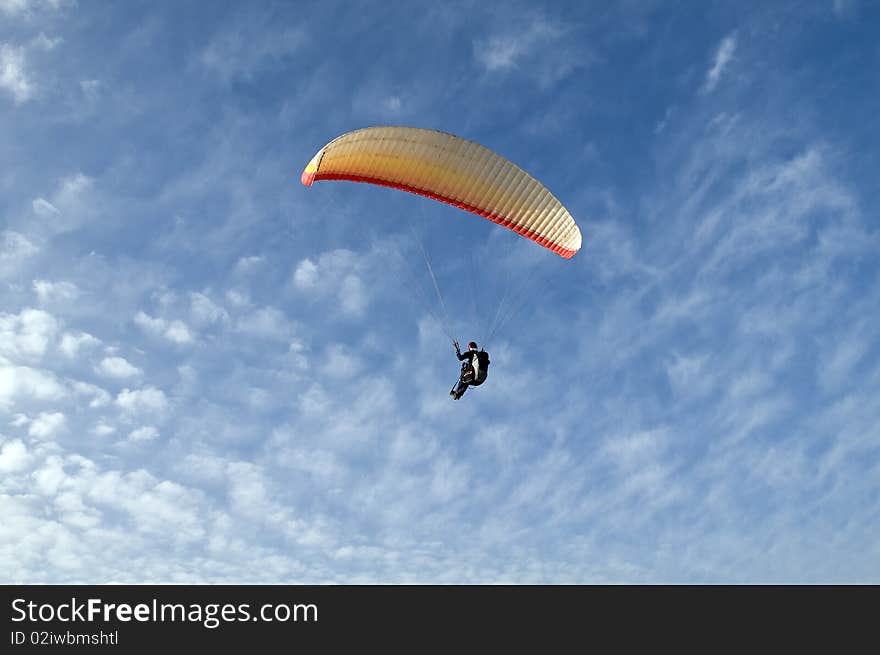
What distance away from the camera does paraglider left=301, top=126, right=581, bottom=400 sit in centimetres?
2448

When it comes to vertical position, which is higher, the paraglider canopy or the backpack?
the paraglider canopy

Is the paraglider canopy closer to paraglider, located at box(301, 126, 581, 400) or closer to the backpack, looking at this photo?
paraglider, located at box(301, 126, 581, 400)

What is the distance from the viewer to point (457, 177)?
25172 mm

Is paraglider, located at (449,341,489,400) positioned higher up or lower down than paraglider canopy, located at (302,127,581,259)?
lower down

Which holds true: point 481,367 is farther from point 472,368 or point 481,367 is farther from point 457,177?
point 457,177

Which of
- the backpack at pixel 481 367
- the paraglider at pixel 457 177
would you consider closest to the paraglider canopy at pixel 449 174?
the paraglider at pixel 457 177

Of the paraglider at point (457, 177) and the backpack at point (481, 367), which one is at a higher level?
the paraglider at point (457, 177)

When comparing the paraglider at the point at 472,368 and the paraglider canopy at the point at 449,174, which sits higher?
the paraglider canopy at the point at 449,174

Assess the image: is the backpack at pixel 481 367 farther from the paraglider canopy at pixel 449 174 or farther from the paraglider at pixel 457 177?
the paraglider canopy at pixel 449 174

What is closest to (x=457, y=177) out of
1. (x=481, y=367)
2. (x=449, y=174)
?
(x=449, y=174)

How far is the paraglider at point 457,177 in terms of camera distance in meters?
24.5

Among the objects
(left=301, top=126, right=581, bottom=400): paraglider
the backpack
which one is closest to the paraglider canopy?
(left=301, top=126, right=581, bottom=400): paraglider
